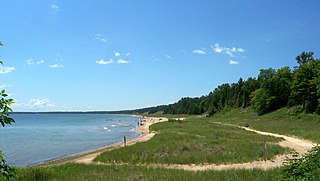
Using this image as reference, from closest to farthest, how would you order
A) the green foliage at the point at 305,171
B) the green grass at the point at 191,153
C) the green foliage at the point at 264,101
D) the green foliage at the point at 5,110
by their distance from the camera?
the green foliage at the point at 5,110 → the green foliage at the point at 305,171 → the green grass at the point at 191,153 → the green foliage at the point at 264,101

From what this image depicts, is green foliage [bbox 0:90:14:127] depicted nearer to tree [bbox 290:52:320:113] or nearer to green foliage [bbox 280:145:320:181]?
green foliage [bbox 280:145:320:181]

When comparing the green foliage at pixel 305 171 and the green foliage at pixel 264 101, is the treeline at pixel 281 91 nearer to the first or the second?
the green foliage at pixel 264 101

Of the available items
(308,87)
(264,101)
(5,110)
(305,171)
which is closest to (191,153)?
(305,171)

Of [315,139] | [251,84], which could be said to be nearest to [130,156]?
[315,139]

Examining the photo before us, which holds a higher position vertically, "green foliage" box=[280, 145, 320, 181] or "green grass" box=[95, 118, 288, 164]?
"green foliage" box=[280, 145, 320, 181]

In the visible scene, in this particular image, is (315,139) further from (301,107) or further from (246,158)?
(301,107)

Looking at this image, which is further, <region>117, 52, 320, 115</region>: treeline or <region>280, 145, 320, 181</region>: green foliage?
<region>117, 52, 320, 115</region>: treeline

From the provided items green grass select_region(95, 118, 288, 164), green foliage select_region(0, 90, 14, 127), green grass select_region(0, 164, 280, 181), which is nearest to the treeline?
green grass select_region(95, 118, 288, 164)

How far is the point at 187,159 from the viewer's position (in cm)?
2356

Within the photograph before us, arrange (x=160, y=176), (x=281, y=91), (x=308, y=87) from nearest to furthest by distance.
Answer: (x=160, y=176)
(x=308, y=87)
(x=281, y=91)

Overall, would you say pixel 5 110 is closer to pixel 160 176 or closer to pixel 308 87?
pixel 160 176

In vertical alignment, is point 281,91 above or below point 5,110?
above

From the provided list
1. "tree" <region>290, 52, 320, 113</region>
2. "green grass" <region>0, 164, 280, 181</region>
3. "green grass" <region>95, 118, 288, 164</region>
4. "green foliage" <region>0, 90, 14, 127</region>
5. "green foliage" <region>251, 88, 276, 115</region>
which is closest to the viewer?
"green foliage" <region>0, 90, 14, 127</region>

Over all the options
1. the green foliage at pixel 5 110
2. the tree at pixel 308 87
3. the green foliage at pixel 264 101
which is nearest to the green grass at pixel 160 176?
the green foliage at pixel 5 110
